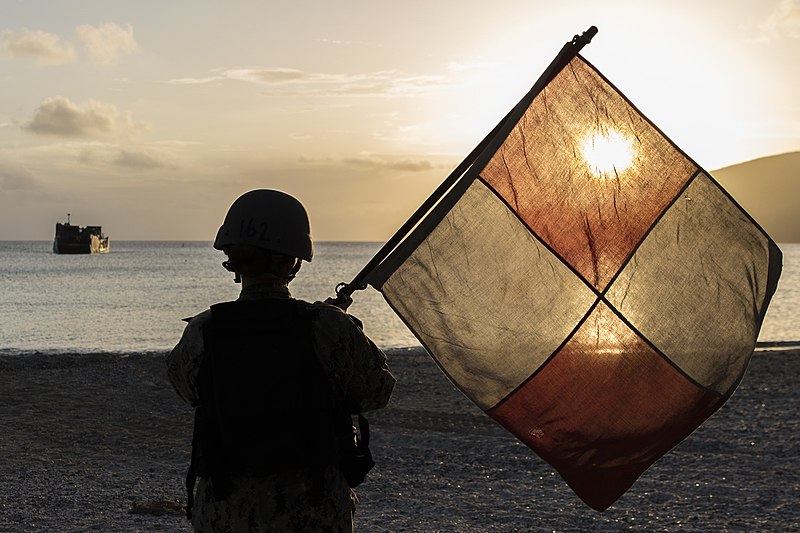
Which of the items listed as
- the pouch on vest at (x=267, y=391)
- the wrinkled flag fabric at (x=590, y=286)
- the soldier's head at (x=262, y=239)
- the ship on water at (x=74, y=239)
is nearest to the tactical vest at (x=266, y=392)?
the pouch on vest at (x=267, y=391)

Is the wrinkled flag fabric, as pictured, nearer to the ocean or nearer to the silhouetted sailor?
the silhouetted sailor

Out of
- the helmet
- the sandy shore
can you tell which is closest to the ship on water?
the sandy shore

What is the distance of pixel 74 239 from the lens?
18062cm

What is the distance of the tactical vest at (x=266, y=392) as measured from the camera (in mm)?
3385

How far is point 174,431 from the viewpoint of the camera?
13695mm

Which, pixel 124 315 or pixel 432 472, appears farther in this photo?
pixel 124 315

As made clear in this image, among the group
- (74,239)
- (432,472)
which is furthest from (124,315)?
(74,239)

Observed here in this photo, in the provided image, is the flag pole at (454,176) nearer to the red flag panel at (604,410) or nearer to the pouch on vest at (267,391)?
the pouch on vest at (267,391)

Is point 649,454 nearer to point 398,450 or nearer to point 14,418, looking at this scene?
point 398,450

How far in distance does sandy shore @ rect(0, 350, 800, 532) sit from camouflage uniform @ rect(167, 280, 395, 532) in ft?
16.6

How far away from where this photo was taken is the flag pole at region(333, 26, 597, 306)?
432 centimetres

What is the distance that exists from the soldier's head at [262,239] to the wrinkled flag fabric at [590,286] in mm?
1297

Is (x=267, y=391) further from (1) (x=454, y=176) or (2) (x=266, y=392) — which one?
(1) (x=454, y=176)

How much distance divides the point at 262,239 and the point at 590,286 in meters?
2.38
